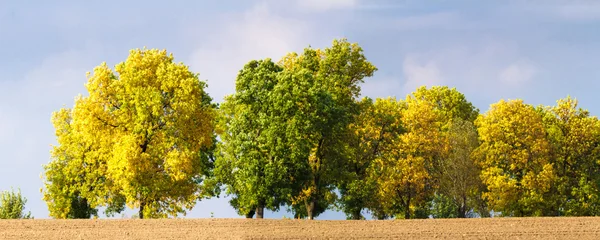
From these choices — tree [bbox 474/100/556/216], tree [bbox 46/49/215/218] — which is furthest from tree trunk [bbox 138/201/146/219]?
tree [bbox 474/100/556/216]

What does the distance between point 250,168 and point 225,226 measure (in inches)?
189

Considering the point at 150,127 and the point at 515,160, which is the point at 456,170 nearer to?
the point at 515,160

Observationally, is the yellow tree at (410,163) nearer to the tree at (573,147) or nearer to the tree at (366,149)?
the tree at (366,149)

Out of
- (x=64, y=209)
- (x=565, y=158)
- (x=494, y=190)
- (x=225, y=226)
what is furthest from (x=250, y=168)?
(x=565, y=158)

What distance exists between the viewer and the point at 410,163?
216 ft

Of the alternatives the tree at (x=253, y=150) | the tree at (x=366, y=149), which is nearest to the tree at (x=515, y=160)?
the tree at (x=366, y=149)

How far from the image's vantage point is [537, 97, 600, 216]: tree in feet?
221

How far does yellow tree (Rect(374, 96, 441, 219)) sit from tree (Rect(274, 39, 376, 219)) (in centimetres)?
481

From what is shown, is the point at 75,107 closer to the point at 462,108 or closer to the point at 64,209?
the point at 64,209

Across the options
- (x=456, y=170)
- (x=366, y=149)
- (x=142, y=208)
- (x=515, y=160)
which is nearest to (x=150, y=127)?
(x=142, y=208)

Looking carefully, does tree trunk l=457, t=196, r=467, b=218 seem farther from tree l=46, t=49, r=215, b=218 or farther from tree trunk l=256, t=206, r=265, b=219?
tree l=46, t=49, r=215, b=218

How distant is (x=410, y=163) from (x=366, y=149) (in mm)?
4428

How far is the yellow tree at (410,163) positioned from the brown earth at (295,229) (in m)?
8.96

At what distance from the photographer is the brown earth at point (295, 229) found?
50281mm
